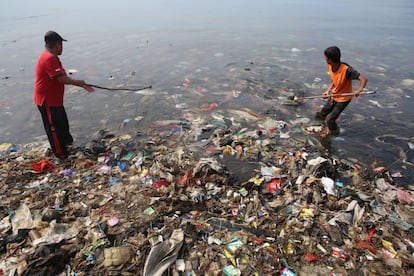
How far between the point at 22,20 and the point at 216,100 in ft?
69.1

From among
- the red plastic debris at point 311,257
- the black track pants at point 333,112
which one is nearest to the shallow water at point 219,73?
the black track pants at point 333,112

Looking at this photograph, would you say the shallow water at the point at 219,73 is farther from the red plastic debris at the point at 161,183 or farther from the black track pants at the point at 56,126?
the red plastic debris at the point at 161,183

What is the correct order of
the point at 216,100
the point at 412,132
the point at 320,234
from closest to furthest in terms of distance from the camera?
the point at 320,234, the point at 412,132, the point at 216,100

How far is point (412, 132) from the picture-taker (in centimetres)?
575

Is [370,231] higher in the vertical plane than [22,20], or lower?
lower

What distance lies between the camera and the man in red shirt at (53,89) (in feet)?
13.2

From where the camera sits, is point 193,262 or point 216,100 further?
point 216,100

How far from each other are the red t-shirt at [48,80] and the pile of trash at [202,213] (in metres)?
1.05

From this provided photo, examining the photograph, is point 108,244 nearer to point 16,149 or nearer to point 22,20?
point 16,149

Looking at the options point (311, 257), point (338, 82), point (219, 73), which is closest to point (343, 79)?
point (338, 82)

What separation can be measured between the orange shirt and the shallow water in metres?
0.90

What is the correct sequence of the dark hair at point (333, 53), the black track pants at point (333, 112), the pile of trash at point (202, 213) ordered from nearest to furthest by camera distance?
the pile of trash at point (202, 213) < the dark hair at point (333, 53) < the black track pants at point (333, 112)

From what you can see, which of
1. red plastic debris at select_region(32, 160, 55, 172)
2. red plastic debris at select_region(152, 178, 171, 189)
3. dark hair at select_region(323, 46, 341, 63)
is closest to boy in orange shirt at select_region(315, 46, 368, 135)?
dark hair at select_region(323, 46, 341, 63)

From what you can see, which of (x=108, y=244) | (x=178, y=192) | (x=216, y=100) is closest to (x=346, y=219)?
(x=178, y=192)
